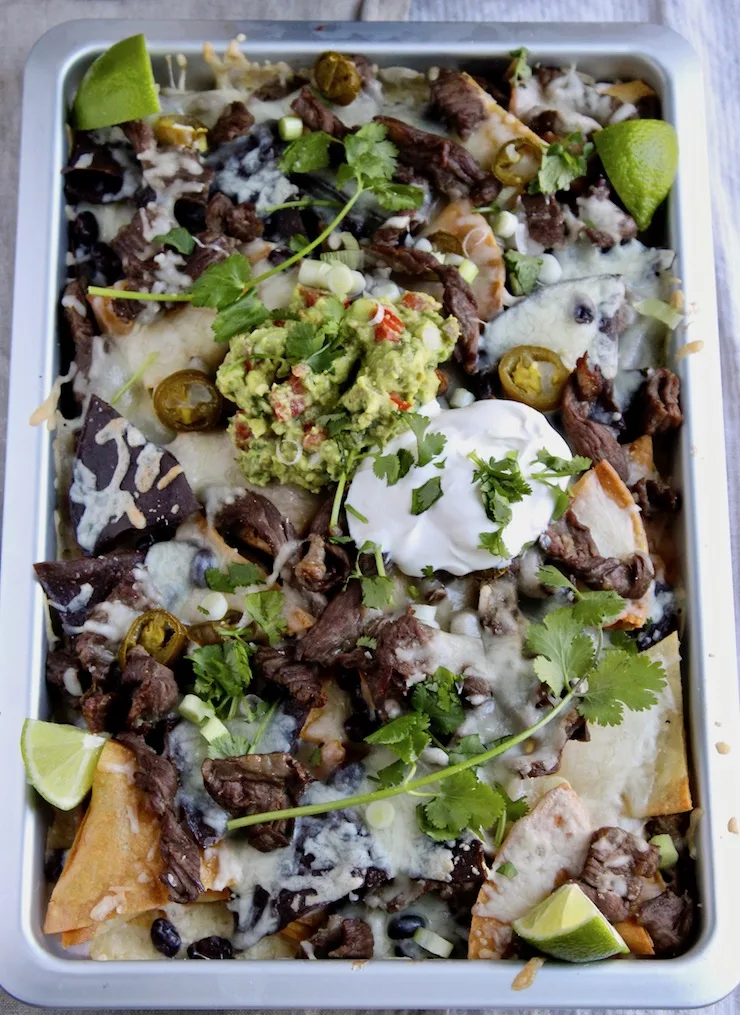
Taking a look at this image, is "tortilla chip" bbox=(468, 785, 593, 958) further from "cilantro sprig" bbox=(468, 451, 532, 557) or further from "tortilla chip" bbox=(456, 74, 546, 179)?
"tortilla chip" bbox=(456, 74, 546, 179)

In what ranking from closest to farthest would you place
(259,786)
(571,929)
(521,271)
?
(571,929), (259,786), (521,271)

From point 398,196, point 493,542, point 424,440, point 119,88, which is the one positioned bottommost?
point 493,542

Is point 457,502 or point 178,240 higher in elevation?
point 178,240

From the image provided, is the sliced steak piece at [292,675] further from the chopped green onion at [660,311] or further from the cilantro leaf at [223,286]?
the chopped green onion at [660,311]

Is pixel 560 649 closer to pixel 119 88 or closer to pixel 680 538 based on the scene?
pixel 680 538

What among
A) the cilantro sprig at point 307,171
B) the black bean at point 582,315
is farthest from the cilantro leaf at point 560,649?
the cilantro sprig at point 307,171

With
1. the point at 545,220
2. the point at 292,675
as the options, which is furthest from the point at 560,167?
the point at 292,675
